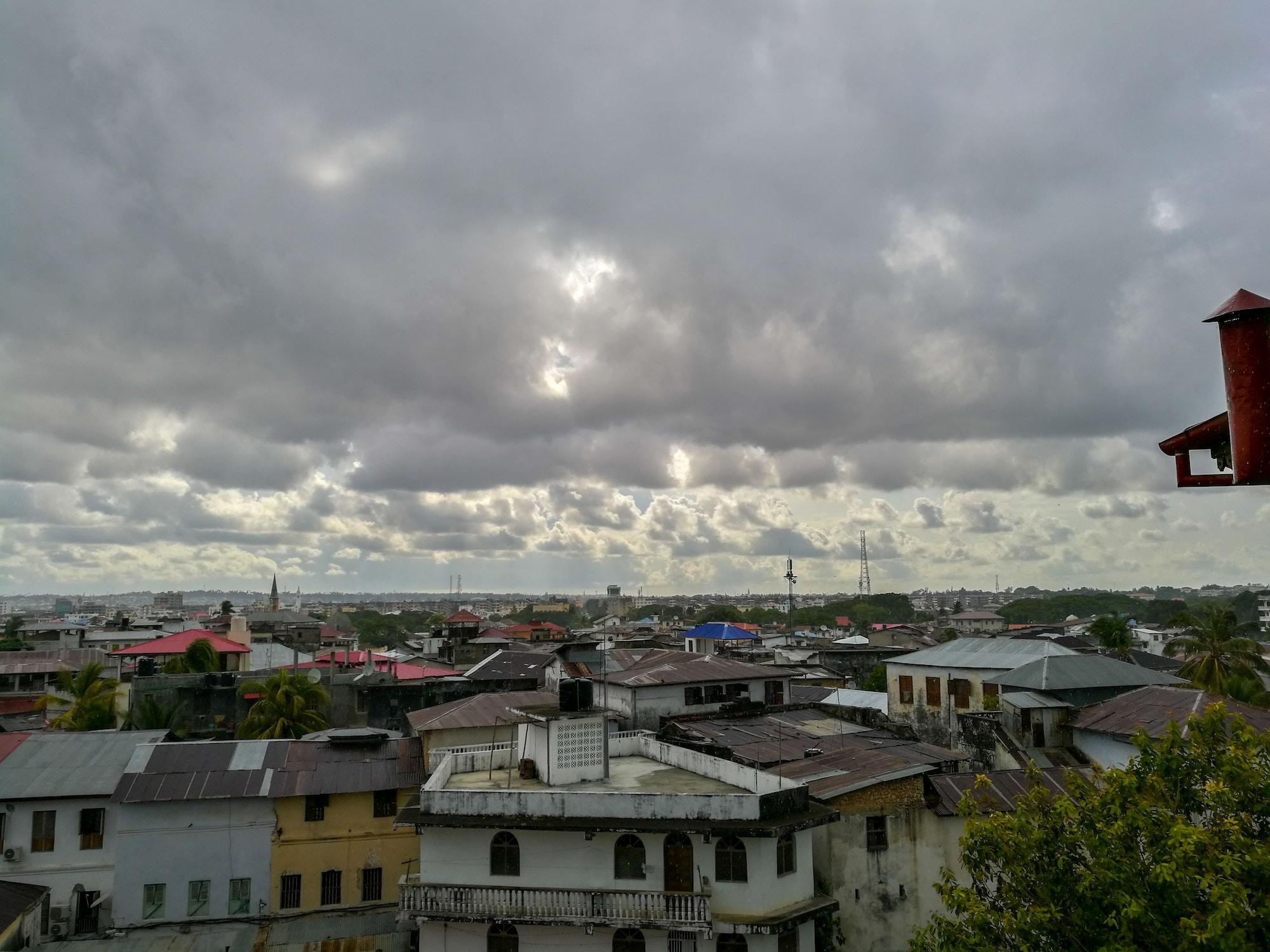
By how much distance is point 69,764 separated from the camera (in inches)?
1283

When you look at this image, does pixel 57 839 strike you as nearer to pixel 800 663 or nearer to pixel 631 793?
pixel 631 793

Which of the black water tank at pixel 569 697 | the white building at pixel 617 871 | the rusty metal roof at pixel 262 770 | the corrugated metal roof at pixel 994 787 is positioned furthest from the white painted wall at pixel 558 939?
the rusty metal roof at pixel 262 770

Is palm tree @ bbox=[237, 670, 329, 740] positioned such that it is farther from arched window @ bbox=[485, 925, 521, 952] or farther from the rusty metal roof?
arched window @ bbox=[485, 925, 521, 952]

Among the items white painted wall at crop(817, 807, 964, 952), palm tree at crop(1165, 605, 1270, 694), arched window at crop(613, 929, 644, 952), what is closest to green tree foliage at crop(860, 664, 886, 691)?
palm tree at crop(1165, 605, 1270, 694)

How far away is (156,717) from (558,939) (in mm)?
34558

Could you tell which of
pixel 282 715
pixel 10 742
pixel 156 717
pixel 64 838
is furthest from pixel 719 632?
pixel 64 838

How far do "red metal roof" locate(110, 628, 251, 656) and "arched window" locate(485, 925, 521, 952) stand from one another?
5732 cm

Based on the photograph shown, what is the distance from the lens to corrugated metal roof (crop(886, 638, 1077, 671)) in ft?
144

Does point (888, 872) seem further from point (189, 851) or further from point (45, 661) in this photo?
point (45, 661)

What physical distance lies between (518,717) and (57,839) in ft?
64.1

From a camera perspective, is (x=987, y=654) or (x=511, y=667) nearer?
(x=987, y=654)

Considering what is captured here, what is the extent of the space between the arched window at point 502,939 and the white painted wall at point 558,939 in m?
0.13

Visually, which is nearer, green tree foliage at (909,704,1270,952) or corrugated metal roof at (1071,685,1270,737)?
green tree foliage at (909,704,1270,952)

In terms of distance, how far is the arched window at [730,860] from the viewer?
2291 cm
